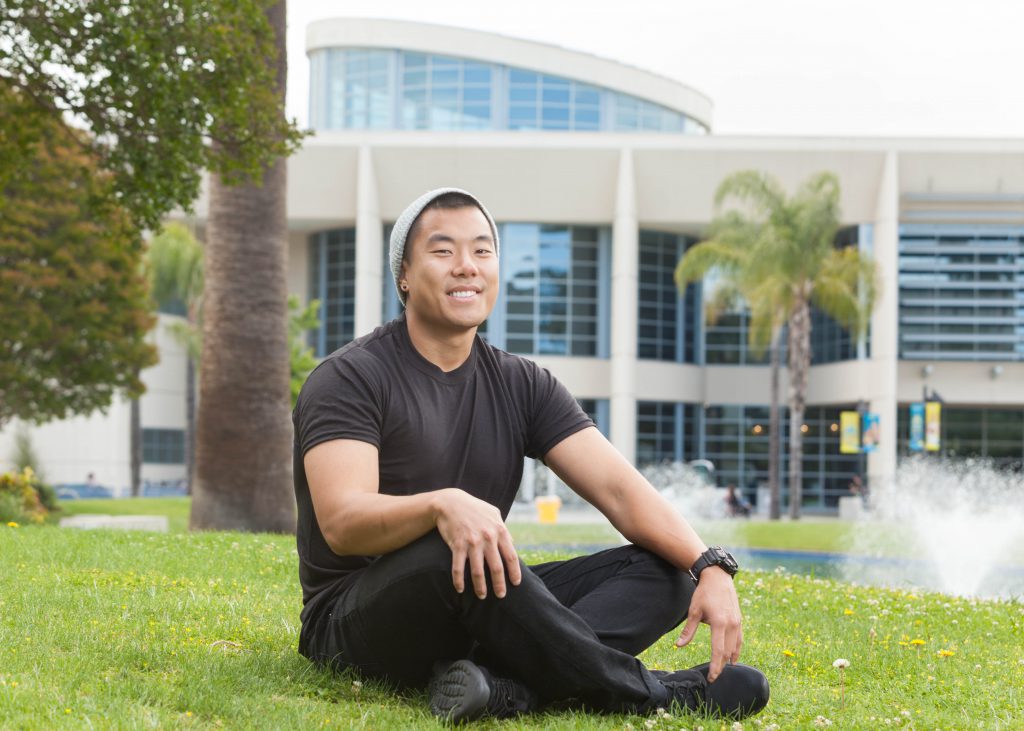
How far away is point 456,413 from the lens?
3484 millimetres

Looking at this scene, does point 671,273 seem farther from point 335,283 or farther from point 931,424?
point 335,283

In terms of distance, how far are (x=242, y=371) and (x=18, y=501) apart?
4.62m

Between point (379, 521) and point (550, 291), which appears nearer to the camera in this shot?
point (379, 521)

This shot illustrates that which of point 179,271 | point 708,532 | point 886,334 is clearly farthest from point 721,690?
point 886,334

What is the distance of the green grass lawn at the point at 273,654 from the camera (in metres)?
3.17

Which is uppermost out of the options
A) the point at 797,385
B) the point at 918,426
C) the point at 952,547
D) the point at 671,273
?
the point at 671,273

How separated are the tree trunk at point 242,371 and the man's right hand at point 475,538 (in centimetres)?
989

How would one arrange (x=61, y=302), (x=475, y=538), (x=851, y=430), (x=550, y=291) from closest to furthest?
(x=475, y=538)
(x=61, y=302)
(x=851, y=430)
(x=550, y=291)

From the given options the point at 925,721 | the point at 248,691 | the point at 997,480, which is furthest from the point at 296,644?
the point at 997,480

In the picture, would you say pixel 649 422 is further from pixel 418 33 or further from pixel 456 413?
pixel 456 413

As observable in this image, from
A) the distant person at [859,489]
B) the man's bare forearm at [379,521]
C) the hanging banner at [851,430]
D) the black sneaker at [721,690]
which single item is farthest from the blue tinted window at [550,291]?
the man's bare forearm at [379,521]

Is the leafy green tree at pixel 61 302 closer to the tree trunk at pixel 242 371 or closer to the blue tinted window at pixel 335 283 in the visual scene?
the tree trunk at pixel 242 371

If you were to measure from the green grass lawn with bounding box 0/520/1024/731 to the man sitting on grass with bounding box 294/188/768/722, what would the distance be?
0.41 feet

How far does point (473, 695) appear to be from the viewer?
3041 mm
